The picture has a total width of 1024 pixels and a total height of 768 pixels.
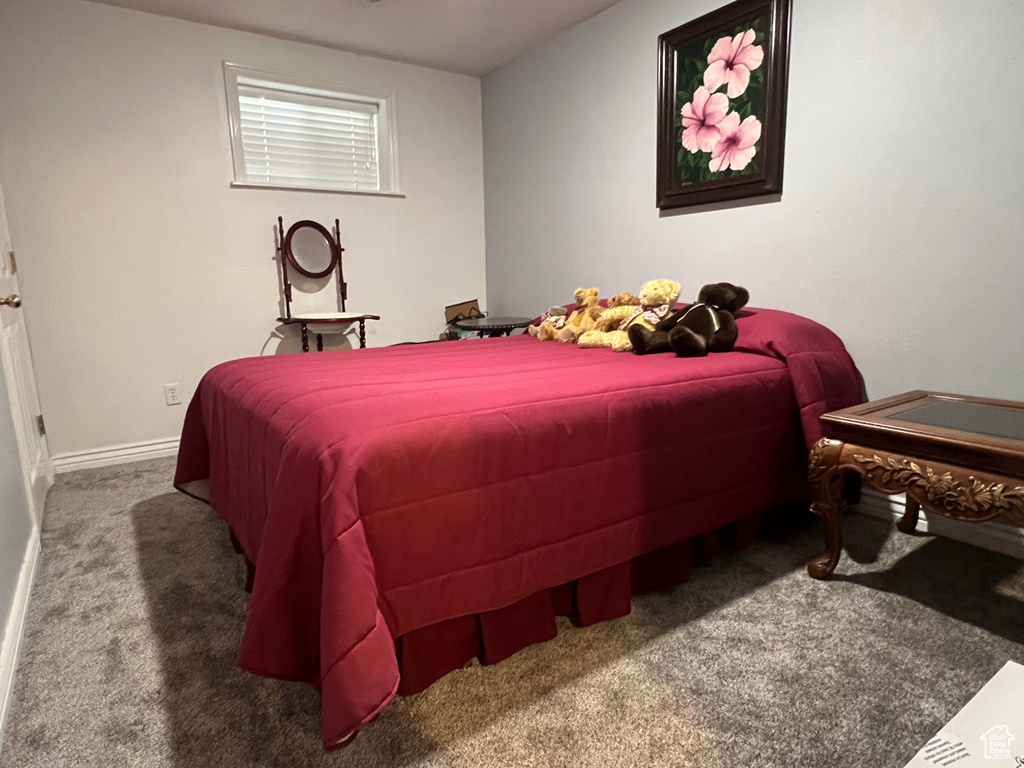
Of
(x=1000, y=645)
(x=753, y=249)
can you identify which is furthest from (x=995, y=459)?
(x=753, y=249)

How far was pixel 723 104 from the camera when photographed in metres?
2.50

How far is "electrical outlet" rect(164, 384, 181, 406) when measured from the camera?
10.6ft

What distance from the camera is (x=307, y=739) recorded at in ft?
3.84

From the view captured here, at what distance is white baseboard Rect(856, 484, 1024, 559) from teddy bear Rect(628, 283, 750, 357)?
0.83 metres

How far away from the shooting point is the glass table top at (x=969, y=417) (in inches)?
56.3

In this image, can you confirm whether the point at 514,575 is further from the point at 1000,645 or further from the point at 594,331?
the point at 594,331

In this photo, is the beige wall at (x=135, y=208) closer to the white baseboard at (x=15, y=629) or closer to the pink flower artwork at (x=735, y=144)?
the white baseboard at (x=15, y=629)

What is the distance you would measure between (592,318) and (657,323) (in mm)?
413

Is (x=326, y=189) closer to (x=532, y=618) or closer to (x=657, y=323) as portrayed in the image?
(x=657, y=323)

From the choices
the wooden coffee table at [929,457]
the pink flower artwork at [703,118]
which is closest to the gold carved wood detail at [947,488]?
the wooden coffee table at [929,457]

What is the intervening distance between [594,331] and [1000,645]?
5.39ft

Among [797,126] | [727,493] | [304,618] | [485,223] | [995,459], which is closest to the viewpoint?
[304,618]

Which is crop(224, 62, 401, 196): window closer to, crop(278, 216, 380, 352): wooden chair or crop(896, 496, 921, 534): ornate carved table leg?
crop(278, 216, 380, 352): wooden chair

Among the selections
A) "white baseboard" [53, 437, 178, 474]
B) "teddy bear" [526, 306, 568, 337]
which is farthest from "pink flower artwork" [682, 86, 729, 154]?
"white baseboard" [53, 437, 178, 474]
